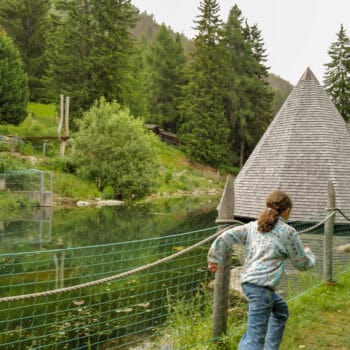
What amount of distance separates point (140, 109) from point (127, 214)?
24329 millimetres

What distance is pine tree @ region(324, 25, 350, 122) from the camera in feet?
131

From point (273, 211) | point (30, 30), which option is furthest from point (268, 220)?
point (30, 30)

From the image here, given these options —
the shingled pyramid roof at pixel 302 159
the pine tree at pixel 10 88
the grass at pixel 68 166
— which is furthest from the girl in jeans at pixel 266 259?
the pine tree at pixel 10 88

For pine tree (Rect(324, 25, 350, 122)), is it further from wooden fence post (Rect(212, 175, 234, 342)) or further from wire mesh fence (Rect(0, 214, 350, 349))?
wooden fence post (Rect(212, 175, 234, 342))

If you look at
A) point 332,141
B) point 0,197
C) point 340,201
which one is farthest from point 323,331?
point 0,197

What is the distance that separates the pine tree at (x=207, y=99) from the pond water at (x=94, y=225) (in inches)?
702

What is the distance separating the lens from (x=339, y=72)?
133 feet

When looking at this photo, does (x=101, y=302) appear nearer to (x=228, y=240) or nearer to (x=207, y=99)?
(x=228, y=240)

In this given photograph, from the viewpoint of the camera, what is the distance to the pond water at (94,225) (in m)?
15.4

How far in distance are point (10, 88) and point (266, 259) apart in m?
30.8

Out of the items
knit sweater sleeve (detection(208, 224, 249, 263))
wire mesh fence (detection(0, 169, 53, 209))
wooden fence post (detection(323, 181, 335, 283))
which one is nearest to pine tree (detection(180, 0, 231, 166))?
wire mesh fence (detection(0, 169, 53, 209))

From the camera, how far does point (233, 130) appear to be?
49312mm

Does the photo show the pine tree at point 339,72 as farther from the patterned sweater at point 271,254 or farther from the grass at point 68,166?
the patterned sweater at point 271,254

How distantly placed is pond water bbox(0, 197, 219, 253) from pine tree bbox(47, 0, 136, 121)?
1439 cm
